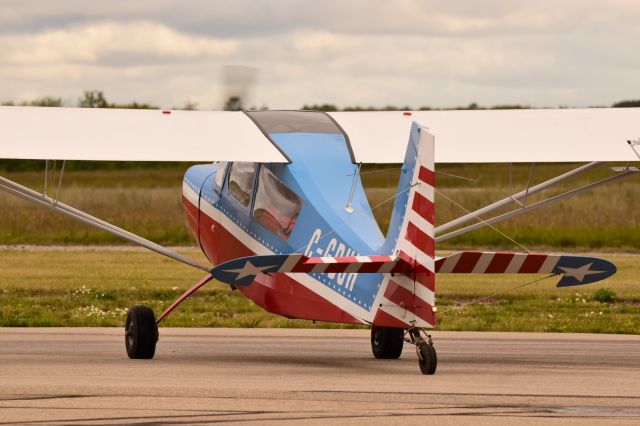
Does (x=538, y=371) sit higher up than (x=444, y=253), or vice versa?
(x=538, y=371)

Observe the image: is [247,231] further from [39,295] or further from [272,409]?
[39,295]

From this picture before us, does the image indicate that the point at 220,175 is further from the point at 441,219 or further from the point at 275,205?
the point at 441,219

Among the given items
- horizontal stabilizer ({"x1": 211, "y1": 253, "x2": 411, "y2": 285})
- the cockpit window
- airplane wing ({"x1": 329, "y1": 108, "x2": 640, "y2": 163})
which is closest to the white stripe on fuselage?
horizontal stabilizer ({"x1": 211, "y1": 253, "x2": 411, "y2": 285})

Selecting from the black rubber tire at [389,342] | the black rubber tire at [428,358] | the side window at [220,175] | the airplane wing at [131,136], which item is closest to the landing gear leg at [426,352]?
the black rubber tire at [428,358]

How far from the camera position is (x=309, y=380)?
1231cm

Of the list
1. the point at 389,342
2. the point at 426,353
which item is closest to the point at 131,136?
the point at 389,342

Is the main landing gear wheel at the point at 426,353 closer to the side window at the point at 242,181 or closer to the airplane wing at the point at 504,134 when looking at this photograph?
the airplane wing at the point at 504,134

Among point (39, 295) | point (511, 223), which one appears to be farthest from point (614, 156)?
point (511, 223)

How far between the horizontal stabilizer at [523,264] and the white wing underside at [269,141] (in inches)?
114

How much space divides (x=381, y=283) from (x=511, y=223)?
25.8 m

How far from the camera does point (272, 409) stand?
33.3 feet

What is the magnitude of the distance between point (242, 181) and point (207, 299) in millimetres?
8245

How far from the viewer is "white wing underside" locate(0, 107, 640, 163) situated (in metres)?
14.7

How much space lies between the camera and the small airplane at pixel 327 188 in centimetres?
1210
